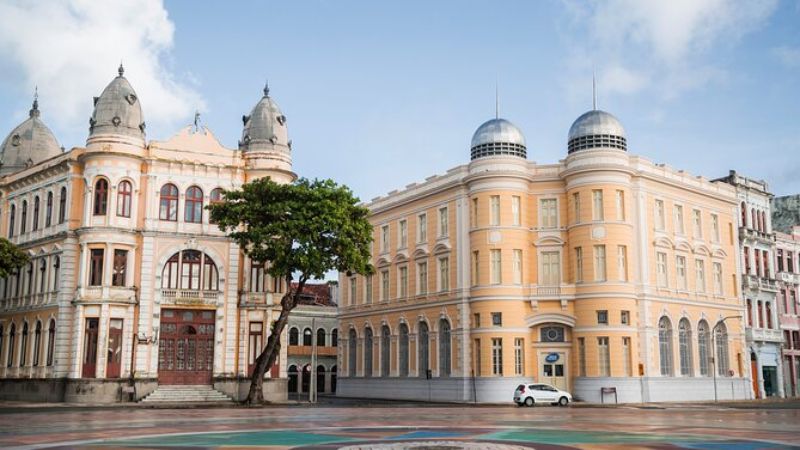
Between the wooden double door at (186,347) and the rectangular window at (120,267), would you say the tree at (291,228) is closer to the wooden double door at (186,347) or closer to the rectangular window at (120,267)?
the wooden double door at (186,347)

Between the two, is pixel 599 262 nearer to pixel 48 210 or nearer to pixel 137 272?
pixel 137 272

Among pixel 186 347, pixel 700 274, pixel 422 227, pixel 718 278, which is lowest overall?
pixel 186 347

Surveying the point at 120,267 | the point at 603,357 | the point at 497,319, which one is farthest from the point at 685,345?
the point at 120,267

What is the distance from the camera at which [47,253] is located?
5353cm

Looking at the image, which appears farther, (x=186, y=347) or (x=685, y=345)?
(x=685, y=345)

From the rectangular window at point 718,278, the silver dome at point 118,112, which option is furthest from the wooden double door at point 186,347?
the rectangular window at point 718,278

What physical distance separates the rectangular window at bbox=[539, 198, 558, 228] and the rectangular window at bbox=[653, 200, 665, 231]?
6971 millimetres

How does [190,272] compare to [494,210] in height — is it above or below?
below

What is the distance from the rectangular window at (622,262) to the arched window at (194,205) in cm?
2667

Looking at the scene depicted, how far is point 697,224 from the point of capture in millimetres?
62156

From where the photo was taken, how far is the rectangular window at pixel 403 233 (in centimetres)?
6594

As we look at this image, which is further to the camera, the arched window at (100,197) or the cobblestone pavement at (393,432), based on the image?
the arched window at (100,197)

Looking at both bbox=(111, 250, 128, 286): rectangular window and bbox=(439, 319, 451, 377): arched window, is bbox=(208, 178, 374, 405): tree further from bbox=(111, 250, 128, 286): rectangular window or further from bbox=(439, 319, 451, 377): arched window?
bbox=(439, 319, 451, 377): arched window

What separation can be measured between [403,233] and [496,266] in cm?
1185
